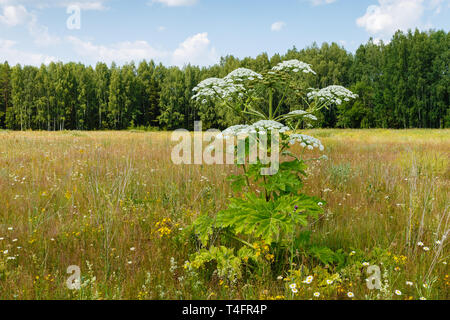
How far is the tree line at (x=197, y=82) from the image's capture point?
48281 mm

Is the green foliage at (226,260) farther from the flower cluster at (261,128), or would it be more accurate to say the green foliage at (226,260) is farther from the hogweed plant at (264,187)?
the flower cluster at (261,128)

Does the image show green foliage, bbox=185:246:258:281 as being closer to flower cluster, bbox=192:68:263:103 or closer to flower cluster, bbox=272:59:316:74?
flower cluster, bbox=192:68:263:103

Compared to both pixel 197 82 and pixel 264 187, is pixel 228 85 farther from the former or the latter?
pixel 197 82

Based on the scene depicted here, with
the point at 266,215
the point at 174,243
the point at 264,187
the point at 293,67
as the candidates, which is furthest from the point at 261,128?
the point at 174,243

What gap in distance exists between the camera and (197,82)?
57250mm

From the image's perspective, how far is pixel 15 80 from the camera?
173 ft

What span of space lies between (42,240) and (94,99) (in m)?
61.6

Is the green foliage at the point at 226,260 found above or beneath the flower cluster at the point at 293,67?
beneath

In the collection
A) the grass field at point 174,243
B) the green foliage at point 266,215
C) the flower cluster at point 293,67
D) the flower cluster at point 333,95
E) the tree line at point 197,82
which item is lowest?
the grass field at point 174,243

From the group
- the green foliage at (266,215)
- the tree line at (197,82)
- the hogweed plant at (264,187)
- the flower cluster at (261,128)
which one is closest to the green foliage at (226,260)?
the hogweed plant at (264,187)

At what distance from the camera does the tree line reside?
48.3 meters

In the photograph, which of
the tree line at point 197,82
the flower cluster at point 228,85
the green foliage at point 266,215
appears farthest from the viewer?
the tree line at point 197,82
